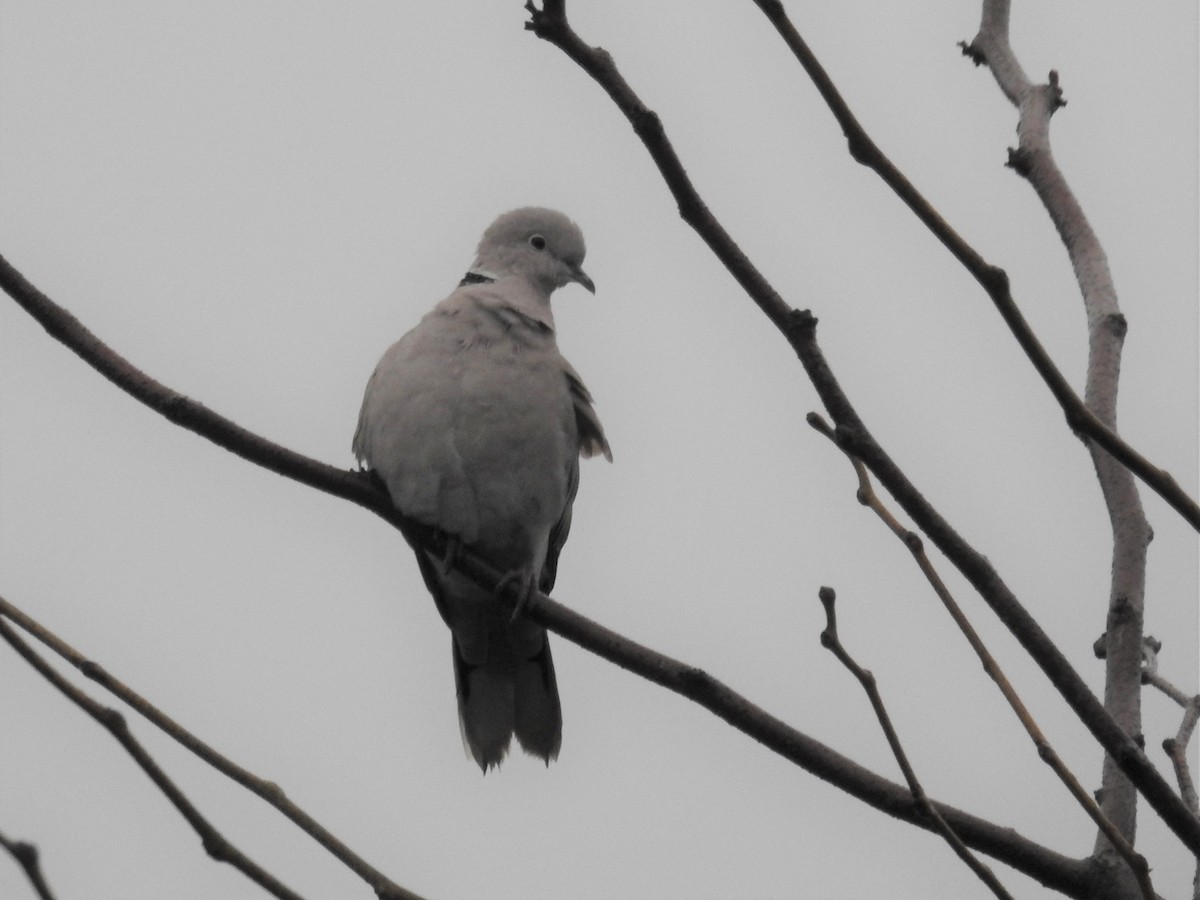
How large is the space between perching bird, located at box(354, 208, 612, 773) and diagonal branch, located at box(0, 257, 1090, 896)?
55.2 inches

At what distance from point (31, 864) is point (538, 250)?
5.02 meters

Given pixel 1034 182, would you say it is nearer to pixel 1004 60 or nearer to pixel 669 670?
pixel 1004 60

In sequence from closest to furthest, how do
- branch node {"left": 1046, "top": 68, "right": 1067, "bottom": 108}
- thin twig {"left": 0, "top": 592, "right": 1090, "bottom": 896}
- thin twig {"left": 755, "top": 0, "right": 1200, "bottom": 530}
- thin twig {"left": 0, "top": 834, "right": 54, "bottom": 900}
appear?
thin twig {"left": 0, "top": 834, "right": 54, "bottom": 900}
thin twig {"left": 755, "top": 0, "right": 1200, "bottom": 530}
thin twig {"left": 0, "top": 592, "right": 1090, "bottom": 896}
branch node {"left": 1046, "top": 68, "right": 1067, "bottom": 108}

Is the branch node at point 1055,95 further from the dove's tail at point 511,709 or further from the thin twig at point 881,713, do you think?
the dove's tail at point 511,709

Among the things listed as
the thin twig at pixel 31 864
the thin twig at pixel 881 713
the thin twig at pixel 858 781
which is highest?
the thin twig at pixel 858 781

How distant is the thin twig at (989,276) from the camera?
1733 millimetres

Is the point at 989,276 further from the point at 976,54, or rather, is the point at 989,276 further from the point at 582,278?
the point at 582,278

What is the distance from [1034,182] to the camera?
2.81 meters

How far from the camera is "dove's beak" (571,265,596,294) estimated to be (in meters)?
6.30

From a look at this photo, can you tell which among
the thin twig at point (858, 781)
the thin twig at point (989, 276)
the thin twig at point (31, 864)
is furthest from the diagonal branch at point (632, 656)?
the thin twig at point (31, 864)

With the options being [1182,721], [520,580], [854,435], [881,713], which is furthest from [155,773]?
[520,580]

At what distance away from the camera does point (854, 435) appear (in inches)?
81.7

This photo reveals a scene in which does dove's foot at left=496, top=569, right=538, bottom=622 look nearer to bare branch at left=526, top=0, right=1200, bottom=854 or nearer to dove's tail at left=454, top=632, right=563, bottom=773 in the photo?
dove's tail at left=454, top=632, right=563, bottom=773

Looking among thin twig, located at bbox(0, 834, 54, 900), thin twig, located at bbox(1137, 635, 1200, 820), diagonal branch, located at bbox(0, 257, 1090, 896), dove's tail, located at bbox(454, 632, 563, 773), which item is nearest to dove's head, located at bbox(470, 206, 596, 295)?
dove's tail, located at bbox(454, 632, 563, 773)
